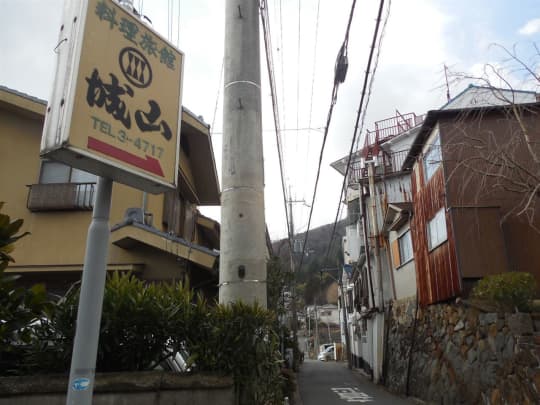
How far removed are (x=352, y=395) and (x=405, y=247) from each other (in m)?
6.54

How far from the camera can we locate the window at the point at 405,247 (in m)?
17.9

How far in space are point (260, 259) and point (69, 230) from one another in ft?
27.7

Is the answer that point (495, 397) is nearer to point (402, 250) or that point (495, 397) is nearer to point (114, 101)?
point (402, 250)

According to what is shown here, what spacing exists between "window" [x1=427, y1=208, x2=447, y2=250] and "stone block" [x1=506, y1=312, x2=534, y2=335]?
159 inches

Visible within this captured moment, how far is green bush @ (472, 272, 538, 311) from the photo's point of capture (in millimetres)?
9383

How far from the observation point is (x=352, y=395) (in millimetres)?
16781

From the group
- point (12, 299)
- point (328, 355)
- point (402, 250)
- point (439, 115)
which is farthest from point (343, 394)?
point (328, 355)

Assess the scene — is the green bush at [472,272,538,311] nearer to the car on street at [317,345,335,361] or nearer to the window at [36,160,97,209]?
the window at [36,160,97,209]

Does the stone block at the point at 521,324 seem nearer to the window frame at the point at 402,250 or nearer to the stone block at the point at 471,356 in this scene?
the stone block at the point at 471,356

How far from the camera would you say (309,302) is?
309 ft

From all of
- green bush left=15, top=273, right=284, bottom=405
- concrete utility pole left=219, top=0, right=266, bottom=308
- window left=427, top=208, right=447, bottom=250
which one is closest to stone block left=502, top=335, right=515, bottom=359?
window left=427, top=208, right=447, bottom=250

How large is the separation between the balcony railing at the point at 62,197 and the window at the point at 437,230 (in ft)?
33.8

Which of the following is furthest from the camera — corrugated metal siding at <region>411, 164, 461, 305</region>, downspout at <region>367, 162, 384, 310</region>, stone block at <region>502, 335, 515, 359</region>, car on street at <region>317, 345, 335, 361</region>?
car on street at <region>317, 345, 335, 361</region>

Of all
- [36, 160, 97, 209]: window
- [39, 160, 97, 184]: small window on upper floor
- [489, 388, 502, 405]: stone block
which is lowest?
[489, 388, 502, 405]: stone block
